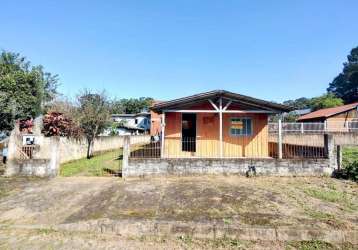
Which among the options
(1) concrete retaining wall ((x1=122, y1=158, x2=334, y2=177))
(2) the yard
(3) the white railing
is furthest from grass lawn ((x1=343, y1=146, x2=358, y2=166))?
(3) the white railing

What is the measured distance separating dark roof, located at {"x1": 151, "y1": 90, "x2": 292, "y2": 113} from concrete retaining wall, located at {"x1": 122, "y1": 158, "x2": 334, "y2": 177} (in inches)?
114

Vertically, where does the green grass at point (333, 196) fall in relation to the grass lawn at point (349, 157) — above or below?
below

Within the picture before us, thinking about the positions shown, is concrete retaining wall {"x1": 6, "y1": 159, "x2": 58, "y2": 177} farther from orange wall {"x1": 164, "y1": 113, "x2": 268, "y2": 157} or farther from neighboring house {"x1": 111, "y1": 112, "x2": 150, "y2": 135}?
neighboring house {"x1": 111, "y1": 112, "x2": 150, "y2": 135}

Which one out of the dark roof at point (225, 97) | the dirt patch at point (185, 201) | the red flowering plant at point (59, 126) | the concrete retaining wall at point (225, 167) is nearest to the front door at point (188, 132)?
the dark roof at point (225, 97)

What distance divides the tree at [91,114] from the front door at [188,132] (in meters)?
7.26

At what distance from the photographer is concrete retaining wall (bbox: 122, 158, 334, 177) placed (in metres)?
10.4

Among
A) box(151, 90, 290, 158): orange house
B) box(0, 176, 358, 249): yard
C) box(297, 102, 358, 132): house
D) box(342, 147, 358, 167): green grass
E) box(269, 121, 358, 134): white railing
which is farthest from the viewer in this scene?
box(297, 102, 358, 132): house

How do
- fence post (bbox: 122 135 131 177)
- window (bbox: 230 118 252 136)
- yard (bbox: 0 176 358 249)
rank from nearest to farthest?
yard (bbox: 0 176 358 249), fence post (bbox: 122 135 131 177), window (bbox: 230 118 252 136)

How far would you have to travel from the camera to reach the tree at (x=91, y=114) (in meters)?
17.5

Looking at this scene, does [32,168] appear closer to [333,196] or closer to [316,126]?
[333,196]

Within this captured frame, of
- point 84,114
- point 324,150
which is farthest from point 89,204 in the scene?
point 84,114

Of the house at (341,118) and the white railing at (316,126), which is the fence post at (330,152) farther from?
the house at (341,118)

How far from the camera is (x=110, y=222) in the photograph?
5.80m

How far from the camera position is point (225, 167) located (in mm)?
10562
